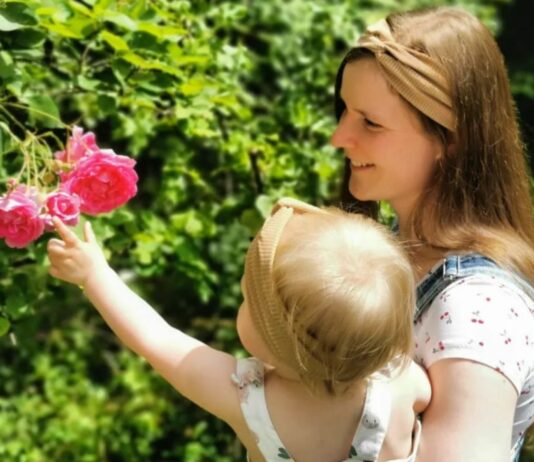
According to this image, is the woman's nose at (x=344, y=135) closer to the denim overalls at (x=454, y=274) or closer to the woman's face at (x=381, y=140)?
the woman's face at (x=381, y=140)

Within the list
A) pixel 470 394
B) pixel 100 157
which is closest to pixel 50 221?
pixel 100 157

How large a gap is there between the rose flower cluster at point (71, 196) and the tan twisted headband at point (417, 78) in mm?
498

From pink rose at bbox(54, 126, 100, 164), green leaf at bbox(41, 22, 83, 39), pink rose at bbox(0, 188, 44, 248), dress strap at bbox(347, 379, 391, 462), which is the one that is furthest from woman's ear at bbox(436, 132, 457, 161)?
green leaf at bbox(41, 22, 83, 39)

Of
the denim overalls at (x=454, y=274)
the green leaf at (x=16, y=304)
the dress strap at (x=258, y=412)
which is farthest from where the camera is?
the green leaf at (x=16, y=304)

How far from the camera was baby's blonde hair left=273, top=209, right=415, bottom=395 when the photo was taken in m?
1.66

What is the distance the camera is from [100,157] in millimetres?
1900

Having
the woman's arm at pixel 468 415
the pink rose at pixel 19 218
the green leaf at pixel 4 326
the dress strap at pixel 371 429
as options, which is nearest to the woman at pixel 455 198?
the woman's arm at pixel 468 415

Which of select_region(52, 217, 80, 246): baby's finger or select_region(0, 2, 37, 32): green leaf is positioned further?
select_region(0, 2, 37, 32): green leaf

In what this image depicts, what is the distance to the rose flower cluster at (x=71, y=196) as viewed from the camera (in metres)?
1.87

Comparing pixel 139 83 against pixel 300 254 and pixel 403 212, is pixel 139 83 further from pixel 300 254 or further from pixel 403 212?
pixel 300 254

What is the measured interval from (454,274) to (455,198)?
0.72ft

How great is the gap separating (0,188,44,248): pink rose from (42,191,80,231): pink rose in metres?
0.02

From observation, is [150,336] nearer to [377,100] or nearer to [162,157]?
[377,100]

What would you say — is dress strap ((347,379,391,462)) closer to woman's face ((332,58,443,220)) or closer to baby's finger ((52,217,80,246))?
woman's face ((332,58,443,220))
